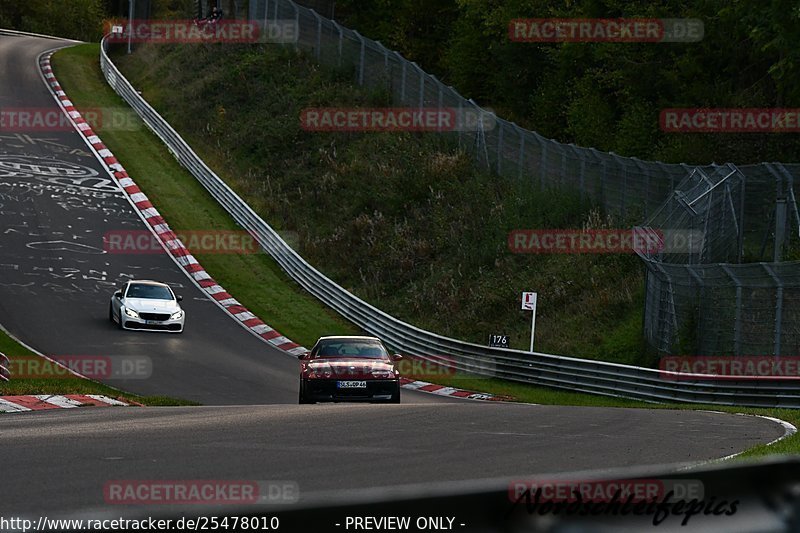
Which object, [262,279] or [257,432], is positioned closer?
[257,432]

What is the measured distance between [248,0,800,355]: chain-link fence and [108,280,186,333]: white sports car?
445 inches

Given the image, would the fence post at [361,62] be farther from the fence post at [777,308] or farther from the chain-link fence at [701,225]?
the fence post at [777,308]

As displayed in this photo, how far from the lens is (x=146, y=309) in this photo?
28.1 m

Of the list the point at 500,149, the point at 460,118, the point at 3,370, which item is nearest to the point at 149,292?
the point at 3,370

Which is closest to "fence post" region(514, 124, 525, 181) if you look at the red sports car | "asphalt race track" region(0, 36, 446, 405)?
"asphalt race track" region(0, 36, 446, 405)

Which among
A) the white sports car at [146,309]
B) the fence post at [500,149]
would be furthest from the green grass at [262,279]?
the fence post at [500,149]

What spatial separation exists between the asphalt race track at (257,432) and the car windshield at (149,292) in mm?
989

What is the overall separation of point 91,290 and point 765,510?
29.9 meters

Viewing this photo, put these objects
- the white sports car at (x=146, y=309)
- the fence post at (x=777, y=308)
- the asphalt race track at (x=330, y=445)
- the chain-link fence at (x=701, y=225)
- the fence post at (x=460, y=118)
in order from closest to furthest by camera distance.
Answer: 1. the asphalt race track at (x=330, y=445)
2. the fence post at (x=777, y=308)
3. the chain-link fence at (x=701, y=225)
4. the white sports car at (x=146, y=309)
5. the fence post at (x=460, y=118)

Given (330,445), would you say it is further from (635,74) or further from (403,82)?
(403,82)

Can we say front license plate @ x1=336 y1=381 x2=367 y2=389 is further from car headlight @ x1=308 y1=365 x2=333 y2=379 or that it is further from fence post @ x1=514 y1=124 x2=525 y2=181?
fence post @ x1=514 y1=124 x2=525 y2=181

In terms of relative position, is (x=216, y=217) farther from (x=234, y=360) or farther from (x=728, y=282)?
(x=728, y=282)

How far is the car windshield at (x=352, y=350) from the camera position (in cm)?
1889

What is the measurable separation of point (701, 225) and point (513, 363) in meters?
5.07
